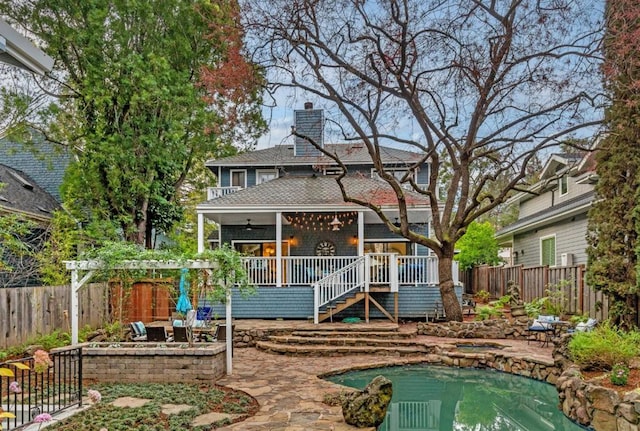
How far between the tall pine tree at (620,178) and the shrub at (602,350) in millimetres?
1920

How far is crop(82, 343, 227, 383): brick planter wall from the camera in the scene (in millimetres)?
8500

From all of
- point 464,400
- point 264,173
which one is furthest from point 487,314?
point 264,173

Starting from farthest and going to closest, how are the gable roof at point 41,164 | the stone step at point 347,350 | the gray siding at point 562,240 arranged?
the gable roof at point 41,164, the gray siding at point 562,240, the stone step at point 347,350

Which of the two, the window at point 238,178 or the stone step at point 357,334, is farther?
the window at point 238,178

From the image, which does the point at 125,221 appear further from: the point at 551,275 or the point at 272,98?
the point at 551,275

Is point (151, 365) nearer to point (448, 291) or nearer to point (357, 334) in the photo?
point (357, 334)

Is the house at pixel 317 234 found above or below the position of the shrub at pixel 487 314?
above

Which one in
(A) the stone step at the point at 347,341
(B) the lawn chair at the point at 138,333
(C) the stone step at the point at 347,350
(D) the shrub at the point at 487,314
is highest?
(B) the lawn chair at the point at 138,333

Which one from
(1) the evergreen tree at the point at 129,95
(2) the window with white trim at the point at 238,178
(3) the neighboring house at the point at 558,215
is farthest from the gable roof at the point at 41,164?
(3) the neighboring house at the point at 558,215

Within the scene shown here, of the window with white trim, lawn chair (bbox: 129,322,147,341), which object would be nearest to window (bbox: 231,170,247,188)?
the window with white trim

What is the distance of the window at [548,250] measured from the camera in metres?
18.9

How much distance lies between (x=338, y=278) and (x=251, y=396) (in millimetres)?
7089

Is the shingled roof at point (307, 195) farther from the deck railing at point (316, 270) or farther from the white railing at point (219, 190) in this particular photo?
the white railing at point (219, 190)

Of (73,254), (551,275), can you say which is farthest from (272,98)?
(551,275)
